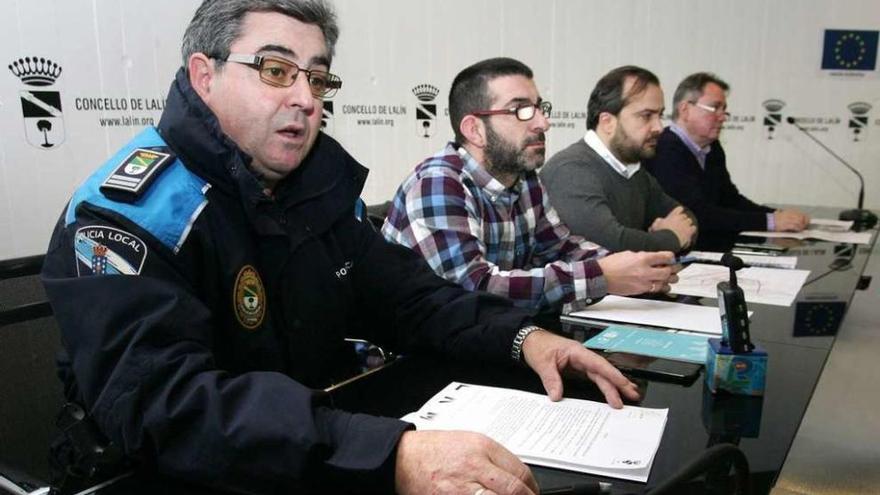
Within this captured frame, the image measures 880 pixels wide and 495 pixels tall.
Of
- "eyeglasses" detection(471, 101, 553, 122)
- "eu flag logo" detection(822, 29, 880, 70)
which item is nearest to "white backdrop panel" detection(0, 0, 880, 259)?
"eu flag logo" detection(822, 29, 880, 70)

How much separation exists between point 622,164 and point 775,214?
2.58ft

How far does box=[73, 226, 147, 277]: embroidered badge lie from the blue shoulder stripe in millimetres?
32

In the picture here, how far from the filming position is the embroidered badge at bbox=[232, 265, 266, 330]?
990mm

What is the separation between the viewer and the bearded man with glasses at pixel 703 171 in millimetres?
2936

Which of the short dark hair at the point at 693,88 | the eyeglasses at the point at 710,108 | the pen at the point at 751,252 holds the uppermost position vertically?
the short dark hair at the point at 693,88

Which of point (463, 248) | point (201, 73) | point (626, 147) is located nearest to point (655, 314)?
point (463, 248)

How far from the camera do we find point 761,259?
2.20 metres

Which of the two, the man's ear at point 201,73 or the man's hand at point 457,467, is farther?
the man's ear at point 201,73

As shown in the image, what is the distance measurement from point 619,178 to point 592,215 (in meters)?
0.40

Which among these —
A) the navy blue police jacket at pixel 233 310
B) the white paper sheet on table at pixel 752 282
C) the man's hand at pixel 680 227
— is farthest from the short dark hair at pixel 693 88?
the navy blue police jacket at pixel 233 310

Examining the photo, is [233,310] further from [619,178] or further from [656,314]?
[619,178]

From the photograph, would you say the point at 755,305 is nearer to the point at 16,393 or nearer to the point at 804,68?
the point at 16,393

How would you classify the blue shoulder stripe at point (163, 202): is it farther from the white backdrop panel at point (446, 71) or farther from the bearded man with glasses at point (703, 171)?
the bearded man with glasses at point (703, 171)

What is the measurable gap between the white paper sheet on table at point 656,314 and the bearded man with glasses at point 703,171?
1372 mm
